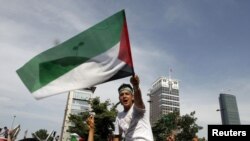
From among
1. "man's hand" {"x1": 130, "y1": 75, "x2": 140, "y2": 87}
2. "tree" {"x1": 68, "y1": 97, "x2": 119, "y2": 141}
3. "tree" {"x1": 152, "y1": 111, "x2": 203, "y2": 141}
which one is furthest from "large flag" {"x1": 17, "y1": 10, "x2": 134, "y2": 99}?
"tree" {"x1": 152, "y1": 111, "x2": 203, "y2": 141}

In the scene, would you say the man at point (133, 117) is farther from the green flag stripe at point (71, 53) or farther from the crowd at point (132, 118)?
the green flag stripe at point (71, 53)

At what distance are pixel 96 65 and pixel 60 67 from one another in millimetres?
737

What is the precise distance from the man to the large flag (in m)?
0.52

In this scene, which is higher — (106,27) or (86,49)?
(106,27)

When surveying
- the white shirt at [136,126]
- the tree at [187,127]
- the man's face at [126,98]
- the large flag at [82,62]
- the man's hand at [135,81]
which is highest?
the tree at [187,127]

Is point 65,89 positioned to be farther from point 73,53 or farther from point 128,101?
point 128,101

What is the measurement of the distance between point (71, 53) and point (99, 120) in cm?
2766

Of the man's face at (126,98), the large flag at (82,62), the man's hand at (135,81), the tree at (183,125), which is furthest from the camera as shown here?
the tree at (183,125)

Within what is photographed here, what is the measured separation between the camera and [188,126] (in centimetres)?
4781

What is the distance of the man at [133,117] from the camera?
4.10 m

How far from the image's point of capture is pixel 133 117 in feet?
14.1

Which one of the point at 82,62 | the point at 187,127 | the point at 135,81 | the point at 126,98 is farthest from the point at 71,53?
the point at 187,127

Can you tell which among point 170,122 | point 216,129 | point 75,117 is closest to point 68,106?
point 170,122

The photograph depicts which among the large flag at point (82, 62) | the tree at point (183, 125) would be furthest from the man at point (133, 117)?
the tree at point (183, 125)
